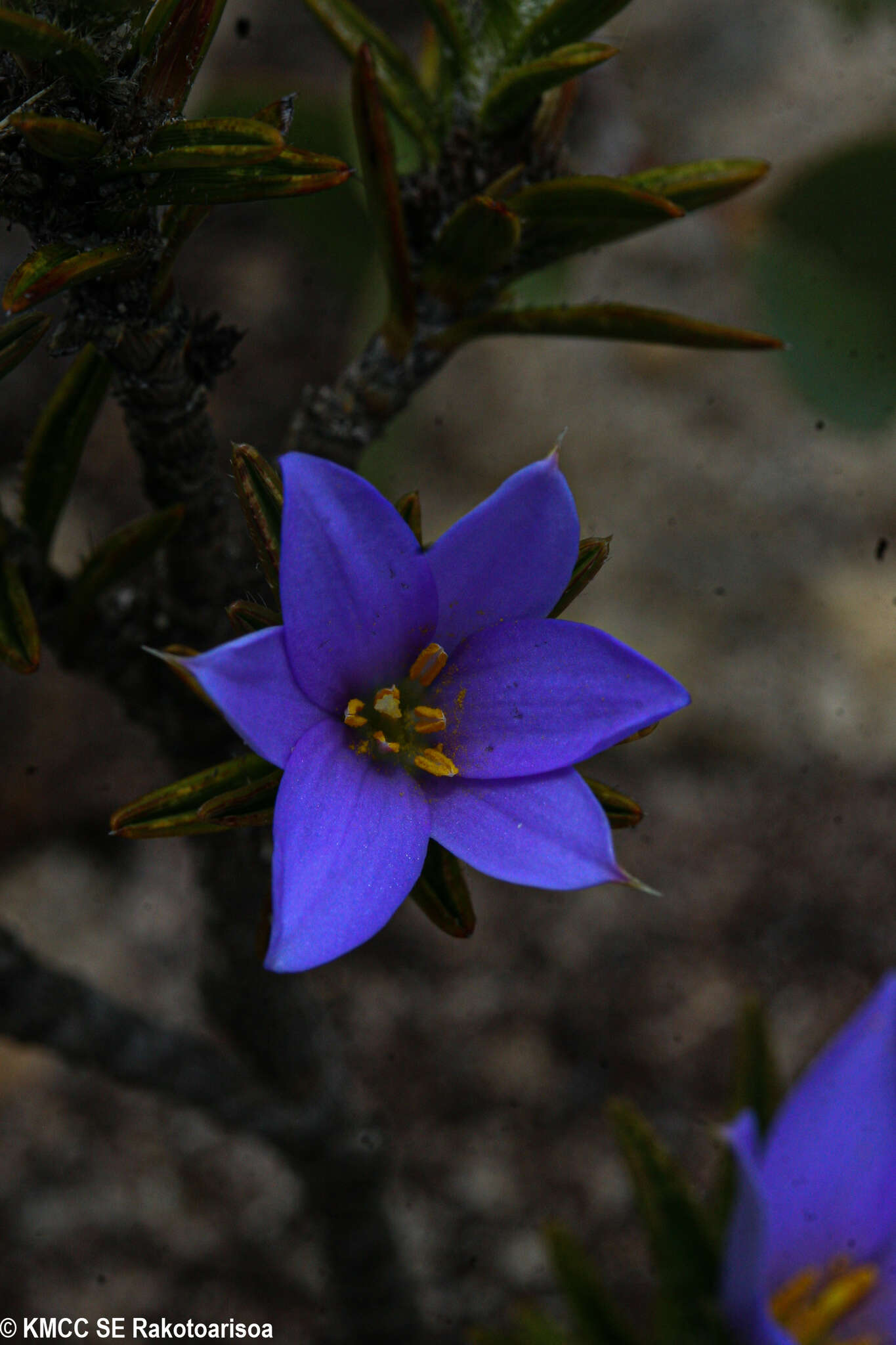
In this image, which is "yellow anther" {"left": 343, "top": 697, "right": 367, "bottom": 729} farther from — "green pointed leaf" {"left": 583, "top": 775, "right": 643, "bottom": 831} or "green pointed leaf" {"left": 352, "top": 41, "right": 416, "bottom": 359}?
"green pointed leaf" {"left": 352, "top": 41, "right": 416, "bottom": 359}

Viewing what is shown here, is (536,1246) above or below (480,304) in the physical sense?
below

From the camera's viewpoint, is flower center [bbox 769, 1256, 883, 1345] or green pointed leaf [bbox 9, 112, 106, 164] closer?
green pointed leaf [bbox 9, 112, 106, 164]

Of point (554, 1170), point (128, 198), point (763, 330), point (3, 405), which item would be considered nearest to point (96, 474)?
point (3, 405)

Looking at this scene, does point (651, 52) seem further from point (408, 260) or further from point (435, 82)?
point (408, 260)

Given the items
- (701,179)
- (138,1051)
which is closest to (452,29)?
(701,179)

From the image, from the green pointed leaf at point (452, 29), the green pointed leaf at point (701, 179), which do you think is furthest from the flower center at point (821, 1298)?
the green pointed leaf at point (452, 29)

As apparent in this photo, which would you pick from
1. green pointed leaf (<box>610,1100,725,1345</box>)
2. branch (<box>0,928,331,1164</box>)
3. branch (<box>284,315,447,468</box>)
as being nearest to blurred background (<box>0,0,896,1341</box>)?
branch (<box>0,928,331,1164</box>)
